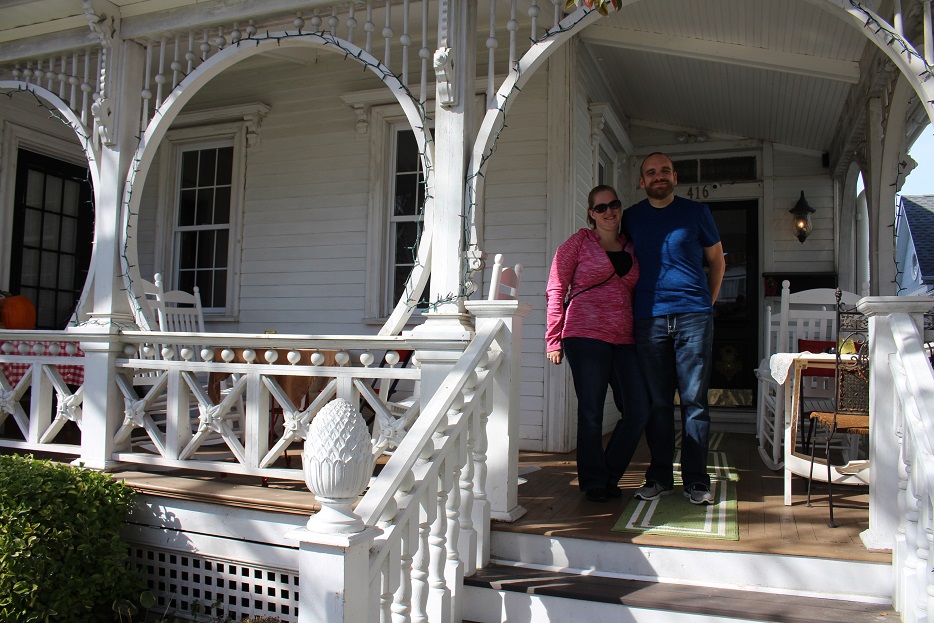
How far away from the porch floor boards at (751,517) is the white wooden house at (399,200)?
192mm

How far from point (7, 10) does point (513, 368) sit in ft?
15.5

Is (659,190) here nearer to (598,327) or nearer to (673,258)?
(673,258)

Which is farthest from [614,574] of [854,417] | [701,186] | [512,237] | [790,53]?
[701,186]

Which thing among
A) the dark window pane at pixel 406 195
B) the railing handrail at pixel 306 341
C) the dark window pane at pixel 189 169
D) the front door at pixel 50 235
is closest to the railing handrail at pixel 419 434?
the railing handrail at pixel 306 341

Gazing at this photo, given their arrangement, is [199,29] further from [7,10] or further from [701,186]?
[701,186]

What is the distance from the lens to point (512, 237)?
5.98 m

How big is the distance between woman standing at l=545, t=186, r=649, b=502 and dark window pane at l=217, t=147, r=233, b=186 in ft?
15.9

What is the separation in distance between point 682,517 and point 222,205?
5745mm

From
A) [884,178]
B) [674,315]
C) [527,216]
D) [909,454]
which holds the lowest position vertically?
[909,454]

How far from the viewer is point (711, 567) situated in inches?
117

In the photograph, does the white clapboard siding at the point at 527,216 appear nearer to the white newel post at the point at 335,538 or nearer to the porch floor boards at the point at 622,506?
the porch floor boards at the point at 622,506

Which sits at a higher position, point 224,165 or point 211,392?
point 224,165

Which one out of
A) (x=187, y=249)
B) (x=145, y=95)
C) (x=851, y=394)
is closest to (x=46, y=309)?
(x=187, y=249)

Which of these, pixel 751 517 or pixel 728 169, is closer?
pixel 751 517
